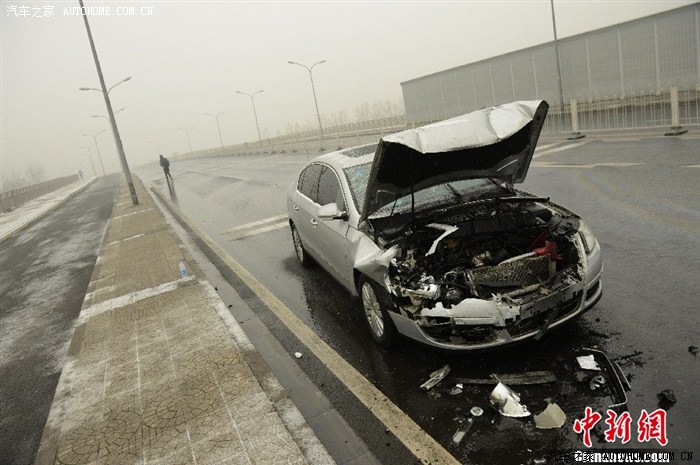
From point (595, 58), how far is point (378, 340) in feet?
102

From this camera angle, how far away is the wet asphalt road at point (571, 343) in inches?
124

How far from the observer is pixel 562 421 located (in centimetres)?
316

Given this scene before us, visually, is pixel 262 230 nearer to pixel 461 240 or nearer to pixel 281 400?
pixel 461 240

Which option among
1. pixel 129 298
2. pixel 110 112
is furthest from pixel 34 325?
pixel 110 112

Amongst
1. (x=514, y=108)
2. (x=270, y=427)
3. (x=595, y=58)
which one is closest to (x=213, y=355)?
(x=270, y=427)

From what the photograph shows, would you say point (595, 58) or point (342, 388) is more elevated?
point (595, 58)

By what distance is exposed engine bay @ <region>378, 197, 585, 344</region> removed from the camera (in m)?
3.61

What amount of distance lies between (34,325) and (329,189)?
5.07 metres

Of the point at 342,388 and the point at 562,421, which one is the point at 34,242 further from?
the point at 562,421

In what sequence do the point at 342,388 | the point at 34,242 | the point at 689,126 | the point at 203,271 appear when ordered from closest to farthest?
the point at 342,388
the point at 203,271
the point at 689,126
the point at 34,242

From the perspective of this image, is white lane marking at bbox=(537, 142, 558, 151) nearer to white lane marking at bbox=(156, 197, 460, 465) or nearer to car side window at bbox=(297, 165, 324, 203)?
car side window at bbox=(297, 165, 324, 203)

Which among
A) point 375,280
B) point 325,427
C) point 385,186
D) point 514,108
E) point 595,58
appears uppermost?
point 595,58

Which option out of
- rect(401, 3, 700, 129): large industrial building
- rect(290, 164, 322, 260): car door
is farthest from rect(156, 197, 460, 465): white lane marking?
rect(401, 3, 700, 129): large industrial building

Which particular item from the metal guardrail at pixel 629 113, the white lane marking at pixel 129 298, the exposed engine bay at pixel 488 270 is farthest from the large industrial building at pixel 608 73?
the white lane marking at pixel 129 298
